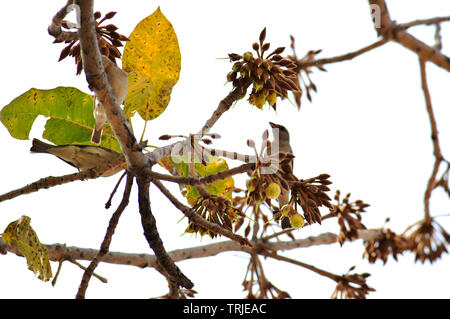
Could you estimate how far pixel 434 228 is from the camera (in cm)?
275

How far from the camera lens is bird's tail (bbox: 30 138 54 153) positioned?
4.62 ft

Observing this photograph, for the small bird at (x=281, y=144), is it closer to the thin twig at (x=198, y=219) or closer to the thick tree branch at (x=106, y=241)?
the thin twig at (x=198, y=219)

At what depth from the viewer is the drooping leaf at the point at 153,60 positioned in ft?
4.94

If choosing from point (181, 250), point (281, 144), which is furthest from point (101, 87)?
point (181, 250)

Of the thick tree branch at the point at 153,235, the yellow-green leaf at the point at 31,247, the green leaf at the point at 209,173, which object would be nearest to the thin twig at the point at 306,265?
the green leaf at the point at 209,173

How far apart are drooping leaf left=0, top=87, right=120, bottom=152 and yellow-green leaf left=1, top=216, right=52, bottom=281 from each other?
30cm

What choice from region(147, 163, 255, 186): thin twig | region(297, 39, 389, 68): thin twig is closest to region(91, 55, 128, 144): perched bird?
region(147, 163, 255, 186): thin twig

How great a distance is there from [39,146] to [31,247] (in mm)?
286

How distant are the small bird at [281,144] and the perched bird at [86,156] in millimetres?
418

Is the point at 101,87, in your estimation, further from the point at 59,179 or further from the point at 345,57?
the point at 345,57

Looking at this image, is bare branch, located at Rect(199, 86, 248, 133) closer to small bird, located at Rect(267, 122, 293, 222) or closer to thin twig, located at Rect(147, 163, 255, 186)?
small bird, located at Rect(267, 122, 293, 222)

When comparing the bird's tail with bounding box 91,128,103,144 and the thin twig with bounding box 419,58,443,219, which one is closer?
the bird's tail with bounding box 91,128,103,144
